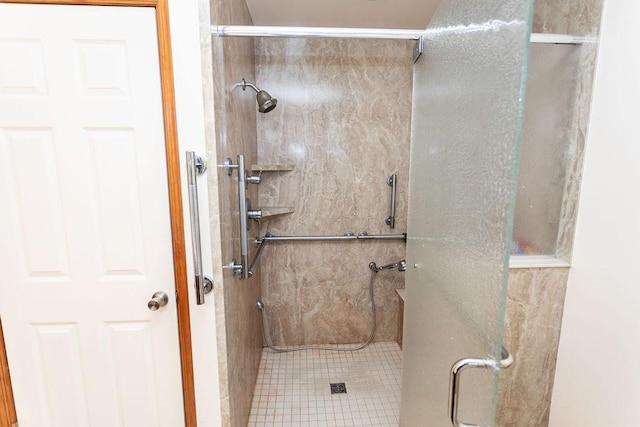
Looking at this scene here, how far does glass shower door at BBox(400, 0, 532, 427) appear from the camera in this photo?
656 millimetres

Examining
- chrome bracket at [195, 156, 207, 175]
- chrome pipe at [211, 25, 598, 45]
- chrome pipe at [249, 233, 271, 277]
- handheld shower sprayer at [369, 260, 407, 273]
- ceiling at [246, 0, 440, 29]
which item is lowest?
handheld shower sprayer at [369, 260, 407, 273]

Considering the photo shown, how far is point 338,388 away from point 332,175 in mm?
1529

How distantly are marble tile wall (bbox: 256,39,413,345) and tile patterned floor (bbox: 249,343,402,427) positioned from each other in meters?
0.19

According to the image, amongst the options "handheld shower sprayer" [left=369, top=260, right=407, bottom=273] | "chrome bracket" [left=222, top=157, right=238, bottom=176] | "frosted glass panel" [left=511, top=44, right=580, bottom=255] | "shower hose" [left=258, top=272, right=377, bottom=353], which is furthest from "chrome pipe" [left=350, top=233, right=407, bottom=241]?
"chrome bracket" [left=222, top=157, right=238, bottom=176]

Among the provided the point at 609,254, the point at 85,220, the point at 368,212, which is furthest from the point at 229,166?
the point at 609,254

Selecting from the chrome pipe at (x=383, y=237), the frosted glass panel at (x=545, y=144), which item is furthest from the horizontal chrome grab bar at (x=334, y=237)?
the frosted glass panel at (x=545, y=144)

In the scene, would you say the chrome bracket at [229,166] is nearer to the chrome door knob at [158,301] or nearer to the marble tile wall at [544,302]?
the chrome door knob at [158,301]

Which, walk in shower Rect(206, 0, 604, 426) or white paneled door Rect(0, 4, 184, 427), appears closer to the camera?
walk in shower Rect(206, 0, 604, 426)

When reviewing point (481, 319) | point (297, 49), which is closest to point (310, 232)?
point (297, 49)

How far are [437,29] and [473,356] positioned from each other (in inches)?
43.0

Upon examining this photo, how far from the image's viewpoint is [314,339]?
8.21ft

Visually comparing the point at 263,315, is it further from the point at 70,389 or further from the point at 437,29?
the point at 437,29

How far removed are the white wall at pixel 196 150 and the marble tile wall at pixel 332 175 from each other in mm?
1171

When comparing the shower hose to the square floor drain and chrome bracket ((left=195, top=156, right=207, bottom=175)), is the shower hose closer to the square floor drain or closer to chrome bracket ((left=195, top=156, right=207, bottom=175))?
the square floor drain
